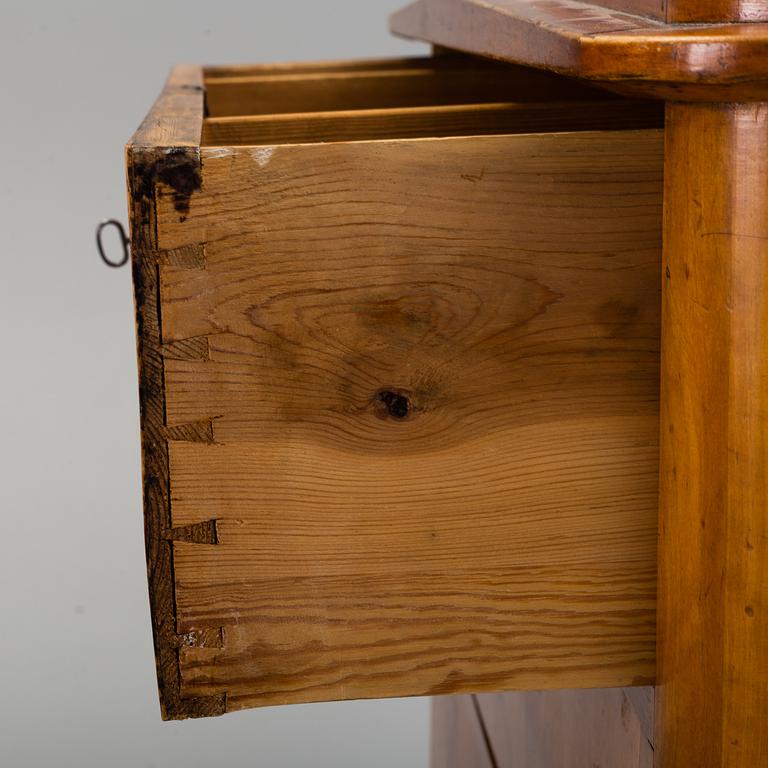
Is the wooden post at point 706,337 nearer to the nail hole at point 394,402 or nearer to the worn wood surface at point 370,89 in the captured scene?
the nail hole at point 394,402

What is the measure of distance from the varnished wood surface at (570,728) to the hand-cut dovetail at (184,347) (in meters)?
0.34

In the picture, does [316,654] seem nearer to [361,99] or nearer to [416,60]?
[361,99]

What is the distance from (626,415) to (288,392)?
19 cm

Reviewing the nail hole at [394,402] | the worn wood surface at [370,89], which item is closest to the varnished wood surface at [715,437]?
the nail hole at [394,402]

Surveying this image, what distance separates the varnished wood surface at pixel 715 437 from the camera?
2.06ft

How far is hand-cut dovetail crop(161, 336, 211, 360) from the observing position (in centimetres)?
70

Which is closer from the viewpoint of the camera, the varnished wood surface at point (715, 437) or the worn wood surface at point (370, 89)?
the varnished wood surface at point (715, 437)

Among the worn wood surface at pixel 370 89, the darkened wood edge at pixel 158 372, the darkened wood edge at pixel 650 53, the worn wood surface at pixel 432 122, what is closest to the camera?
the darkened wood edge at pixel 650 53

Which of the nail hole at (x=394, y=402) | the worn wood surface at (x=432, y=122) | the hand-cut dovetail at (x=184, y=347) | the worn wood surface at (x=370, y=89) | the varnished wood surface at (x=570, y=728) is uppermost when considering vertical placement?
the worn wood surface at (x=370, y=89)

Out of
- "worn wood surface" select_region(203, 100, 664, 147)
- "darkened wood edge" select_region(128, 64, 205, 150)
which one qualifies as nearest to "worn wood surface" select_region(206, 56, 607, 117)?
"darkened wood edge" select_region(128, 64, 205, 150)

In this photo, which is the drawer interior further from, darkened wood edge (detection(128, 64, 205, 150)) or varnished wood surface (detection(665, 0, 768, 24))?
varnished wood surface (detection(665, 0, 768, 24))

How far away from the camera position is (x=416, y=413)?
73 centimetres

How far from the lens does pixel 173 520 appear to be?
0.73m

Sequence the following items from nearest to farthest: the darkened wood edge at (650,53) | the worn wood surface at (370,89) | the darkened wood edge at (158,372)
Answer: the darkened wood edge at (650,53) < the darkened wood edge at (158,372) < the worn wood surface at (370,89)
